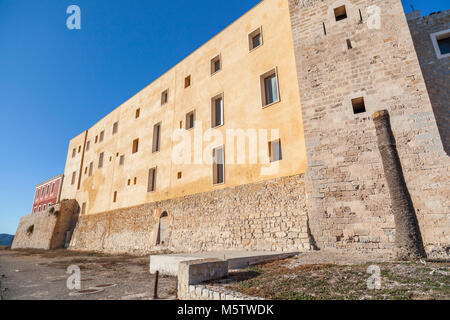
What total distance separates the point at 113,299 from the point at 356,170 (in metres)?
7.52

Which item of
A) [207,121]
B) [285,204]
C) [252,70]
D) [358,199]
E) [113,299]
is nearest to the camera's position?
[113,299]

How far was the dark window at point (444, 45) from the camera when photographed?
32.1 feet

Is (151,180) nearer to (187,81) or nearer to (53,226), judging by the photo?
(187,81)

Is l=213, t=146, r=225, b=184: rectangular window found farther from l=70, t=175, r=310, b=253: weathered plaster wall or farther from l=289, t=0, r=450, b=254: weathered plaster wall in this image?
l=289, t=0, r=450, b=254: weathered plaster wall

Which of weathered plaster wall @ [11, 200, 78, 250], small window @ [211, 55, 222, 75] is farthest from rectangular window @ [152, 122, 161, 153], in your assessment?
weathered plaster wall @ [11, 200, 78, 250]

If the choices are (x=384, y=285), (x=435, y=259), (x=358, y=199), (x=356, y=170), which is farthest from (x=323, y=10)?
(x=384, y=285)

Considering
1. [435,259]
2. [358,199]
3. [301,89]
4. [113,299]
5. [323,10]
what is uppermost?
[323,10]

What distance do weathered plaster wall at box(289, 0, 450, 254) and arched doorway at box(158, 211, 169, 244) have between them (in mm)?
8716

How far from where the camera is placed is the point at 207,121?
13.3m

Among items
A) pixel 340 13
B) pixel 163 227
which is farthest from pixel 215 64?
pixel 163 227

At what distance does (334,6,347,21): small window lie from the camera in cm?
949

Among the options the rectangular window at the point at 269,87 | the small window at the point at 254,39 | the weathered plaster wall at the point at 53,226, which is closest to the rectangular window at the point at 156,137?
the small window at the point at 254,39

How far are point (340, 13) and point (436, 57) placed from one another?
14.5 ft

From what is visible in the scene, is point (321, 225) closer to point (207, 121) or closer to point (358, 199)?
point (358, 199)
